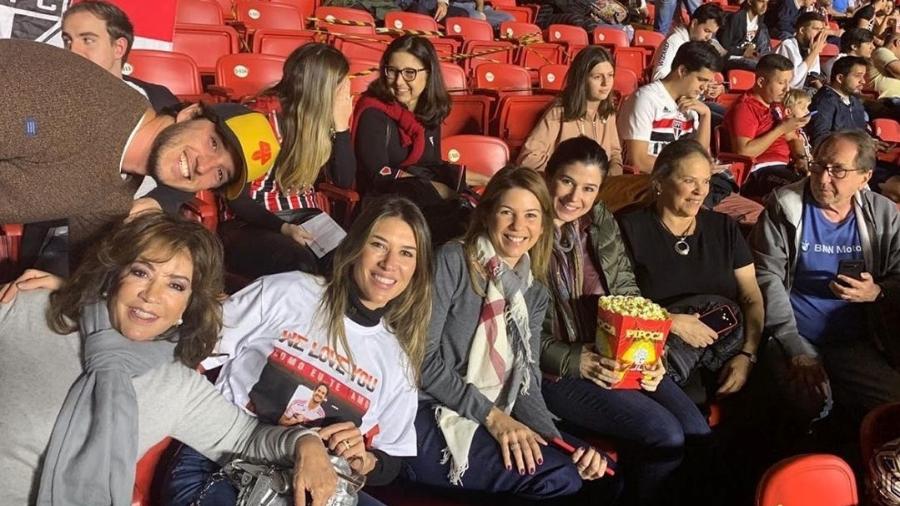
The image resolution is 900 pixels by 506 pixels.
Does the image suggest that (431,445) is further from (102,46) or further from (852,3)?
(852,3)

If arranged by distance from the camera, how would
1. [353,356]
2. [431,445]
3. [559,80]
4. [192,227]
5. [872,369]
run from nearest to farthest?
[192,227], [353,356], [431,445], [872,369], [559,80]

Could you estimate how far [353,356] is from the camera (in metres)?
1.98

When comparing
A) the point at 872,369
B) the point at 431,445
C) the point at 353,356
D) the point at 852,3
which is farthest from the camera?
the point at 852,3

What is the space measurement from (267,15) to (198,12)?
0.81 meters

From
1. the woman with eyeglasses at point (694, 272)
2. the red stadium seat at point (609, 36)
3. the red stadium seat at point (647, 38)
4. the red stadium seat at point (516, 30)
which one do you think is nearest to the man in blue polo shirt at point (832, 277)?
the woman with eyeglasses at point (694, 272)

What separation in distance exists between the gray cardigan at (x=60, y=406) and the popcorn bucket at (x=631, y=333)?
1.01 meters

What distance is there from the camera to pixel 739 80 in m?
7.55

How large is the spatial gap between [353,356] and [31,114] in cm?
92

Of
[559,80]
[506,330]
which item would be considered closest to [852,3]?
[559,80]

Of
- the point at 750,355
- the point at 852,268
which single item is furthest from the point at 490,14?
the point at 750,355

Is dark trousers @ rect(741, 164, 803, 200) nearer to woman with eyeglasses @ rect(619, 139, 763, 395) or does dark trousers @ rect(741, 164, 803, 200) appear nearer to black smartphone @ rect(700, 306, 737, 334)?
woman with eyeglasses @ rect(619, 139, 763, 395)

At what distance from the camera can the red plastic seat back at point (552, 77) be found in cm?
627

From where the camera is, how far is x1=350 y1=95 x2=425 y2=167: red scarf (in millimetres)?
3383

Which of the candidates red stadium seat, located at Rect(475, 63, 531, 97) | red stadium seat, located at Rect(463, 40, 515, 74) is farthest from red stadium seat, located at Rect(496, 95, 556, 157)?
red stadium seat, located at Rect(463, 40, 515, 74)
